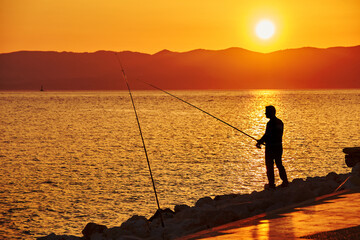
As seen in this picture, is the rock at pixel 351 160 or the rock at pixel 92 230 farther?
the rock at pixel 351 160

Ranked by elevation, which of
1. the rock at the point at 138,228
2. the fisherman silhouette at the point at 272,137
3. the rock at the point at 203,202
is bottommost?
the rock at the point at 138,228

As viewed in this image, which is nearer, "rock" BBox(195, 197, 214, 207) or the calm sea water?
"rock" BBox(195, 197, 214, 207)

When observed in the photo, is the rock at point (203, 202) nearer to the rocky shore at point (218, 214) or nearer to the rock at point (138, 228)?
the rocky shore at point (218, 214)

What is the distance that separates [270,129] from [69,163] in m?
18.9

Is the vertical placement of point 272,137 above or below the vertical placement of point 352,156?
below

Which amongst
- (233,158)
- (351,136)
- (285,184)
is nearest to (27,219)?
(285,184)

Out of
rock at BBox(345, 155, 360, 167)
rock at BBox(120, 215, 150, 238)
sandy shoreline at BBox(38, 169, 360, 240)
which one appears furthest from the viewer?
rock at BBox(345, 155, 360, 167)

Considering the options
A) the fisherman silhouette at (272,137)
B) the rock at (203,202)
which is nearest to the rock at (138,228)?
the rock at (203,202)

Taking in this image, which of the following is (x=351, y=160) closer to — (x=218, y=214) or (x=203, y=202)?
(x=203, y=202)

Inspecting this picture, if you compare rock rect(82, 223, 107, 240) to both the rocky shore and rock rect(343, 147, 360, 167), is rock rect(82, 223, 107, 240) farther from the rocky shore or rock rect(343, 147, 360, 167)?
rock rect(343, 147, 360, 167)

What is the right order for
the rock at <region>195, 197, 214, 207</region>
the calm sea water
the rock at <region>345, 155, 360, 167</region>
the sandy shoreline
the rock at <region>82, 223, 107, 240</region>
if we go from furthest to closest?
the calm sea water, the rock at <region>345, 155, 360, 167</region>, the rock at <region>195, 197, 214, 207</region>, the rock at <region>82, 223, 107, 240</region>, the sandy shoreline

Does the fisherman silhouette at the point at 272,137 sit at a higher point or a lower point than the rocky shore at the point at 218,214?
higher

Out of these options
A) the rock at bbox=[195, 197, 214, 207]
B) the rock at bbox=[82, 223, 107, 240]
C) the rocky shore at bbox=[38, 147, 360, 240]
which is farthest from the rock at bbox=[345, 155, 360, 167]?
the rock at bbox=[82, 223, 107, 240]

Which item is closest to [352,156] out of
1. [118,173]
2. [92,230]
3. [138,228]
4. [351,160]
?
[351,160]
